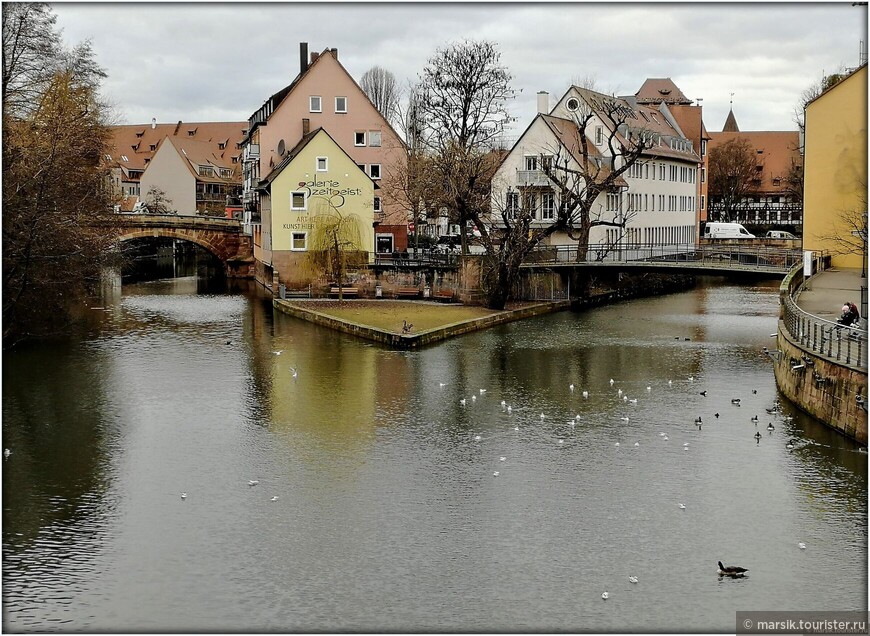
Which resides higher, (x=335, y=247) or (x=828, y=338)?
(x=335, y=247)

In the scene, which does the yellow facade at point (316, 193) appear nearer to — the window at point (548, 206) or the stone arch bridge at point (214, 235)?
the window at point (548, 206)

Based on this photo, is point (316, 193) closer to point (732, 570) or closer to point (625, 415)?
point (625, 415)

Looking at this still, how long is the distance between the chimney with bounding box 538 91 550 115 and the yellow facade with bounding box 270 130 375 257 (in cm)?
1398

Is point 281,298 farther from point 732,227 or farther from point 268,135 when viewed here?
point 732,227

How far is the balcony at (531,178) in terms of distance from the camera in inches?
2083

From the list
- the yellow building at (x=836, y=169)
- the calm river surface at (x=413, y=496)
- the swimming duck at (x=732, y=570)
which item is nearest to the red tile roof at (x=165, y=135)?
the yellow building at (x=836, y=169)

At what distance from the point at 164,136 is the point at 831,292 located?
287 feet

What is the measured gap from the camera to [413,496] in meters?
18.2

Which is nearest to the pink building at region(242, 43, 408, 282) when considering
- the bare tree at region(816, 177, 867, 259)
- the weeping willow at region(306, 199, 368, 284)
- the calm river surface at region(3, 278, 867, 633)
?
the weeping willow at region(306, 199, 368, 284)

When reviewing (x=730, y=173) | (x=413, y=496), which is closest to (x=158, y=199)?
(x=730, y=173)

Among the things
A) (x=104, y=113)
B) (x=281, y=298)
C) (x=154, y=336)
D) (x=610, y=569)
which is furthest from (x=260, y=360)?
(x=104, y=113)

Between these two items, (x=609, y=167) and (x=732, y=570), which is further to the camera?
(x=609, y=167)

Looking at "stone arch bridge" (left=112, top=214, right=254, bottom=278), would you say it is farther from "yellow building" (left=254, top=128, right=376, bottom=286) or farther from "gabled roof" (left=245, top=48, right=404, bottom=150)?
"yellow building" (left=254, top=128, right=376, bottom=286)

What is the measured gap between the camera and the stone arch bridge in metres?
62.7
